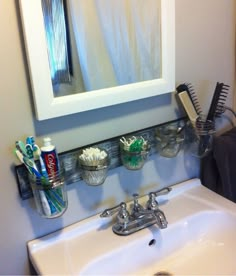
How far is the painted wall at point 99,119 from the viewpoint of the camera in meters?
0.80

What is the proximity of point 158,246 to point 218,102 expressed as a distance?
0.58 metres

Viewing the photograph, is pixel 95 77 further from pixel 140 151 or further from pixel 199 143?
pixel 199 143

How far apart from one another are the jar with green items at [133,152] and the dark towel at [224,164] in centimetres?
32

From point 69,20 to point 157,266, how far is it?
0.82 meters

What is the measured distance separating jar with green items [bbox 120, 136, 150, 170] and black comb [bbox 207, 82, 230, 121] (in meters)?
0.29

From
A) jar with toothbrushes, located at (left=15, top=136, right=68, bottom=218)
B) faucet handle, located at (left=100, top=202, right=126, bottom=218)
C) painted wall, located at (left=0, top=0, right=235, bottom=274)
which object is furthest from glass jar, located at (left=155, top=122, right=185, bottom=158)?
jar with toothbrushes, located at (left=15, top=136, right=68, bottom=218)

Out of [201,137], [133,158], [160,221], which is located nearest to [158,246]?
[160,221]

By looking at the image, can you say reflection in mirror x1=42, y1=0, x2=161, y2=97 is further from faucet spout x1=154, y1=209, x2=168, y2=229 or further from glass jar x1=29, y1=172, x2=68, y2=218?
faucet spout x1=154, y1=209, x2=168, y2=229

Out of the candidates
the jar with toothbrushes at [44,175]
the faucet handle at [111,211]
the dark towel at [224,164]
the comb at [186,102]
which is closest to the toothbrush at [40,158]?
the jar with toothbrushes at [44,175]

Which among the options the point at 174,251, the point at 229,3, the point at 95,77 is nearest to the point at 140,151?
the point at 95,77

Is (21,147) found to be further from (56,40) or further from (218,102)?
(218,102)

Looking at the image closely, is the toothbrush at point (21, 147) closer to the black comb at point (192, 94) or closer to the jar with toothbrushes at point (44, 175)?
the jar with toothbrushes at point (44, 175)

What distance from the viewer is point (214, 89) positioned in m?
1.20

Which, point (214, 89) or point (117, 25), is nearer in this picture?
point (117, 25)
